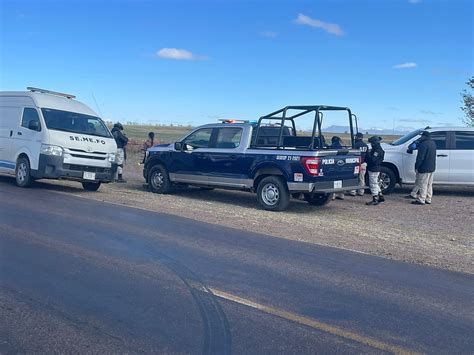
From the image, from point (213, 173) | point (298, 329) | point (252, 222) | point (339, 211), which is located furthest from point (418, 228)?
point (298, 329)

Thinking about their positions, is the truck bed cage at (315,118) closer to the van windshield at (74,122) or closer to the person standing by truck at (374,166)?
the person standing by truck at (374,166)

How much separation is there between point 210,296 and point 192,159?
853 cm

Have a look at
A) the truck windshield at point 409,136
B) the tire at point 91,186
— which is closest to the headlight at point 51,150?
the tire at point 91,186

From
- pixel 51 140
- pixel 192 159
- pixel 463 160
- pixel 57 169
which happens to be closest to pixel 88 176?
pixel 57 169

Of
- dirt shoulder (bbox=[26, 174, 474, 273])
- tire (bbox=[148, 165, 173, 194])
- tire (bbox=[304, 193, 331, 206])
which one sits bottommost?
dirt shoulder (bbox=[26, 174, 474, 273])

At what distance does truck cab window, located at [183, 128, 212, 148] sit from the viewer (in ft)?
46.5

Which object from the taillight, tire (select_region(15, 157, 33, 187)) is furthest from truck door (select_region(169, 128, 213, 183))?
tire (select_region(15, 157, 33, 187))

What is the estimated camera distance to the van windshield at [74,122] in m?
14.1

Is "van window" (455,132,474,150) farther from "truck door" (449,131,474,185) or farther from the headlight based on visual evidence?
the headlight

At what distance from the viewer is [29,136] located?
553 inches

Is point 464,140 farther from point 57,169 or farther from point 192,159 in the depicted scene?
point 57,169

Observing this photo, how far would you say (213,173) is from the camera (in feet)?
45.3

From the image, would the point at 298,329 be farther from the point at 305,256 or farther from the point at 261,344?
the point at 305,256

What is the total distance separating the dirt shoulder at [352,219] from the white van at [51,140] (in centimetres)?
72
